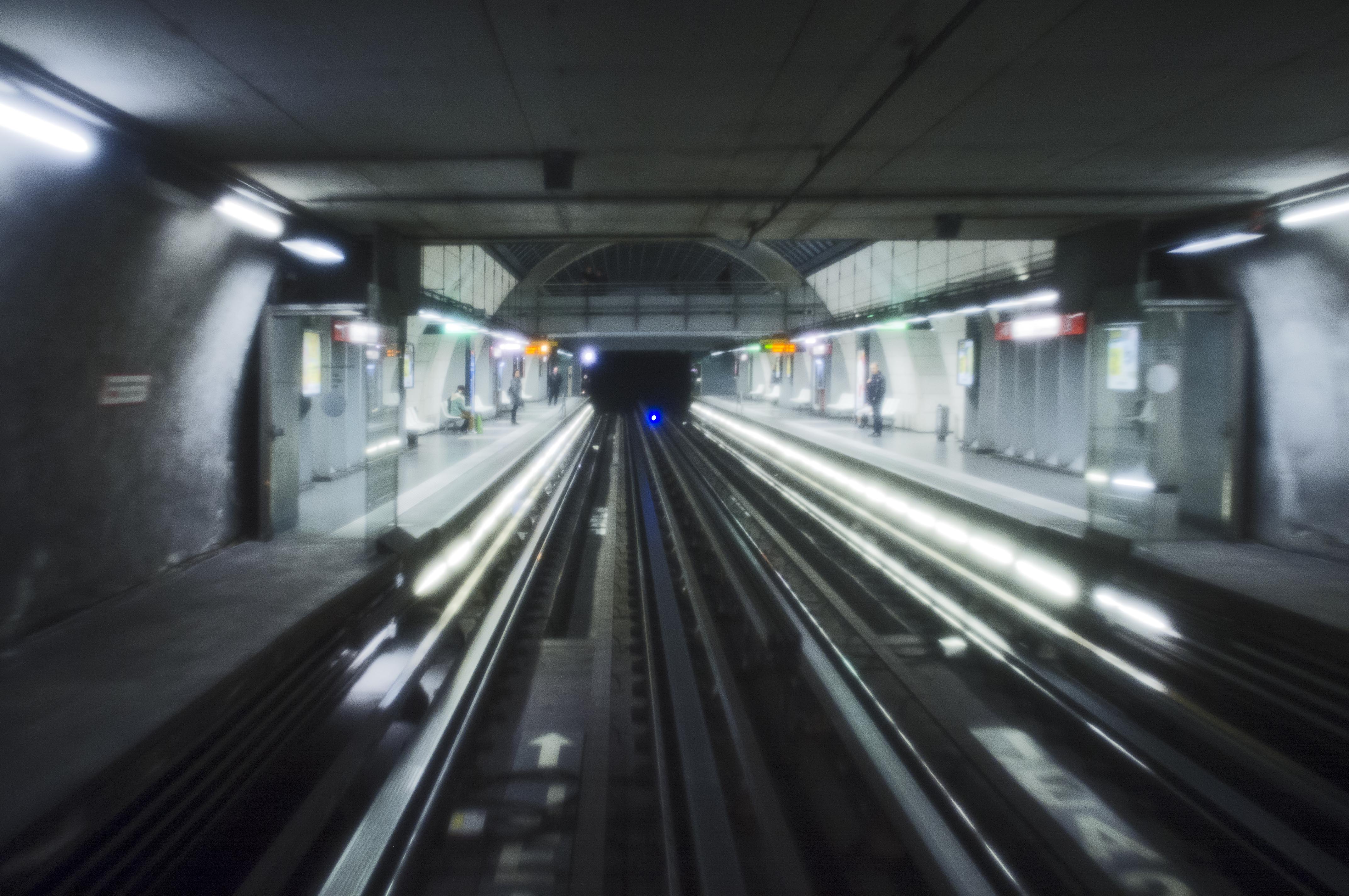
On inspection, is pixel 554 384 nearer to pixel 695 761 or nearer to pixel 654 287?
pixel 654 287

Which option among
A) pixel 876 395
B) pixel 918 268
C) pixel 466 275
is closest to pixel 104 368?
pixel 466 275

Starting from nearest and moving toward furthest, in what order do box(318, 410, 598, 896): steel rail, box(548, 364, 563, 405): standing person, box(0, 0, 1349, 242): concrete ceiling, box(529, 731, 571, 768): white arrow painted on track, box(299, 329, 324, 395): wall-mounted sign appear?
box(318, 410, 598, 896): steel rail, box(0, 0, 1349, 242): concrete ceiling, box(529, 731, 571, 768): white arrow painted on track, box(299, 329, 324, 395): wall-mounted sign, box(548, 364, 563, 405): standing person

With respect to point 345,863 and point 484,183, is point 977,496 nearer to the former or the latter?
point 484,183

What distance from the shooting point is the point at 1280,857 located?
3348 mm

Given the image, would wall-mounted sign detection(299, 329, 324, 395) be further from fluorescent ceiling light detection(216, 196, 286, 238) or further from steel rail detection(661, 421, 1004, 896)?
steel rail detection(661, 421, 1004, 896)

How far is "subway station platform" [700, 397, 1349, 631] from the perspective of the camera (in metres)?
6.28

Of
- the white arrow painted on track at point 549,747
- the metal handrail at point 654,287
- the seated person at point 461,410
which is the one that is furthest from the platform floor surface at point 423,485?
the metal handrail at point 654,287

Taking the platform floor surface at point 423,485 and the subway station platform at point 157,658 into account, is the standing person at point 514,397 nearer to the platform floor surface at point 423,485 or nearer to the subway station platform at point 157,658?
the platform floor surface at point 423,485

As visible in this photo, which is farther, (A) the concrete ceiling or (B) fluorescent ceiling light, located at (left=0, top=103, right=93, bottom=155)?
(B) fluorescent ceiling light, located at (left=0, top=103, right=93, bottom=155)

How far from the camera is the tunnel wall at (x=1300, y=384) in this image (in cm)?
721

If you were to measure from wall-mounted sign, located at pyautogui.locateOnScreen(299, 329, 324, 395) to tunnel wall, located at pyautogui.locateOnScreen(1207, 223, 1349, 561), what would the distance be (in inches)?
446

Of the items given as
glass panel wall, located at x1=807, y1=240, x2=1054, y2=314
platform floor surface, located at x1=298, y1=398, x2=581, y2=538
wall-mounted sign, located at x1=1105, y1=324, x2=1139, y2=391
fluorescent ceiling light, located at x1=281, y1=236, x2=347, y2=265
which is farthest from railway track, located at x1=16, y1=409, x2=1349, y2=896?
glass panel wall, located at x1=807, y1=240, x2=1054, y2=314

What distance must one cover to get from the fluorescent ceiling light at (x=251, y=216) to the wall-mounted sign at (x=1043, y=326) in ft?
27.9

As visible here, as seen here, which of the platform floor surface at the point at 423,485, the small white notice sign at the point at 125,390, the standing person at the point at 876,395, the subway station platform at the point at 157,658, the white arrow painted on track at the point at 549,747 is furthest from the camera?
the standing person at the point at 876,395
